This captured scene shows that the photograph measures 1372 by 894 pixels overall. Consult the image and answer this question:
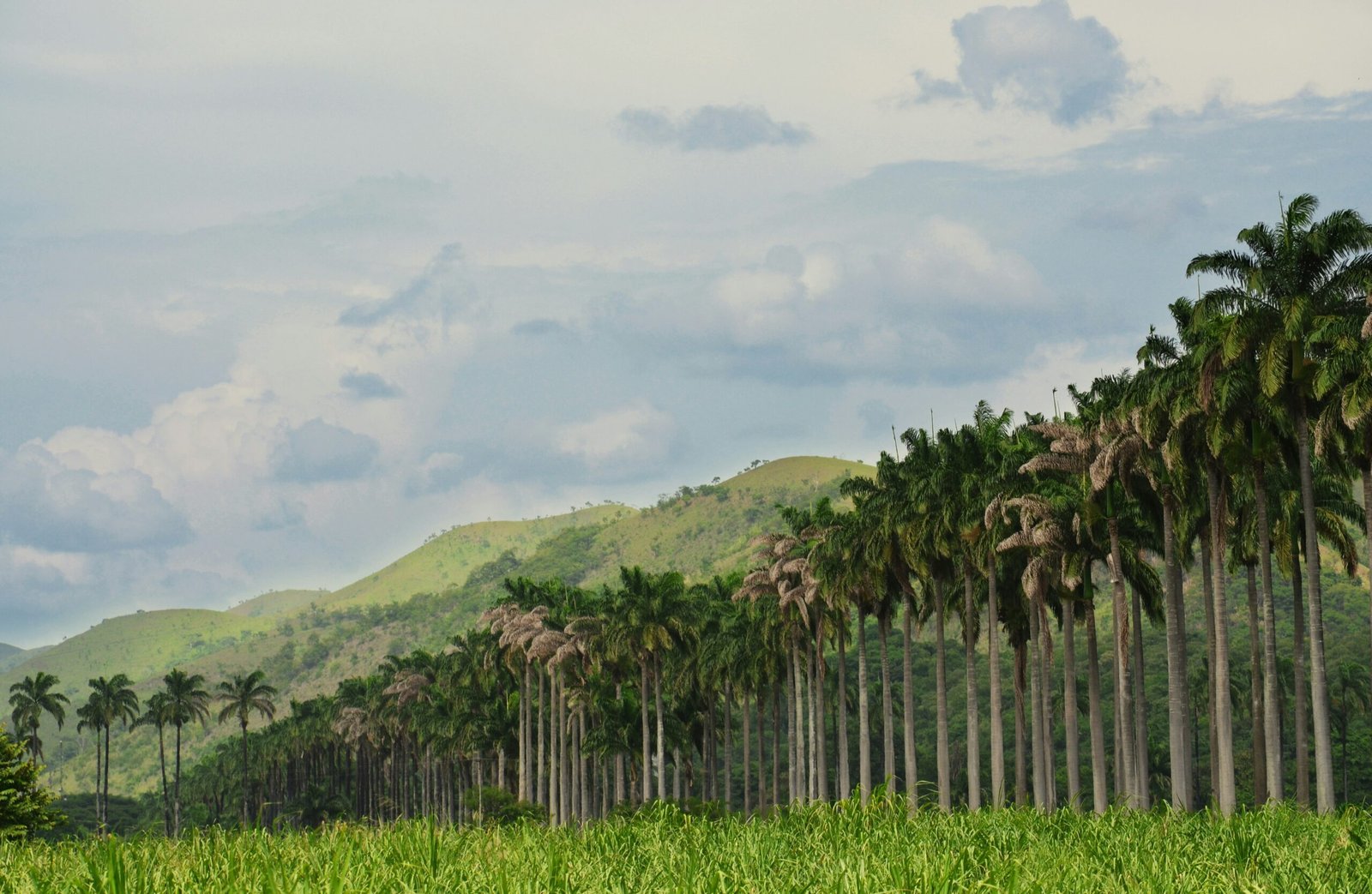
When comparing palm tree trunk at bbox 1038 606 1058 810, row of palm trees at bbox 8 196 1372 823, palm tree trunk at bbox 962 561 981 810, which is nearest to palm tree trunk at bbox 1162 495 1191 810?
row of palm trees at bbox 8 196 1372 823

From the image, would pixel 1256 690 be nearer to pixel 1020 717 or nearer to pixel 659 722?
pixel 1020 717

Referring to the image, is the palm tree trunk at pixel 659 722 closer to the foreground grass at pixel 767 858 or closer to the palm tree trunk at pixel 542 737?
the palm tree trunk at pixel 542 737

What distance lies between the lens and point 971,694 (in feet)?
223

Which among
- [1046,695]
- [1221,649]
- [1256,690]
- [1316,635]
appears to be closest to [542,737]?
[1046,695]

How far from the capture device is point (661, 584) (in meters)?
95.0

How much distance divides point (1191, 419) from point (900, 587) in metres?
28.1

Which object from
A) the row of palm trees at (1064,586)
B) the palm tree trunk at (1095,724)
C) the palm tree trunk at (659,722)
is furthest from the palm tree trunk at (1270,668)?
the palm tree trunk at (659,722)

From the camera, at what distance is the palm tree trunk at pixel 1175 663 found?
169 feet

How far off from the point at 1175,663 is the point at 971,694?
51.3 feet

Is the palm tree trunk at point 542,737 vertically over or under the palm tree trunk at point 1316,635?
under

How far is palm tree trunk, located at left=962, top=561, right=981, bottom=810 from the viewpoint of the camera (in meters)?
65.3

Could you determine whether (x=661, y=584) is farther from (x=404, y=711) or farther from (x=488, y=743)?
(x=404, y=711)

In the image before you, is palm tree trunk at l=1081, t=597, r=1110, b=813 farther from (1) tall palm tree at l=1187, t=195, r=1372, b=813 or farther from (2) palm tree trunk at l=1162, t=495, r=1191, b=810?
(1) tall palm tree at l=1187, t=195, r=1372, b=813

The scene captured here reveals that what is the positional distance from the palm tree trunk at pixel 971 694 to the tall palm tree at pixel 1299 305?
2105cm
